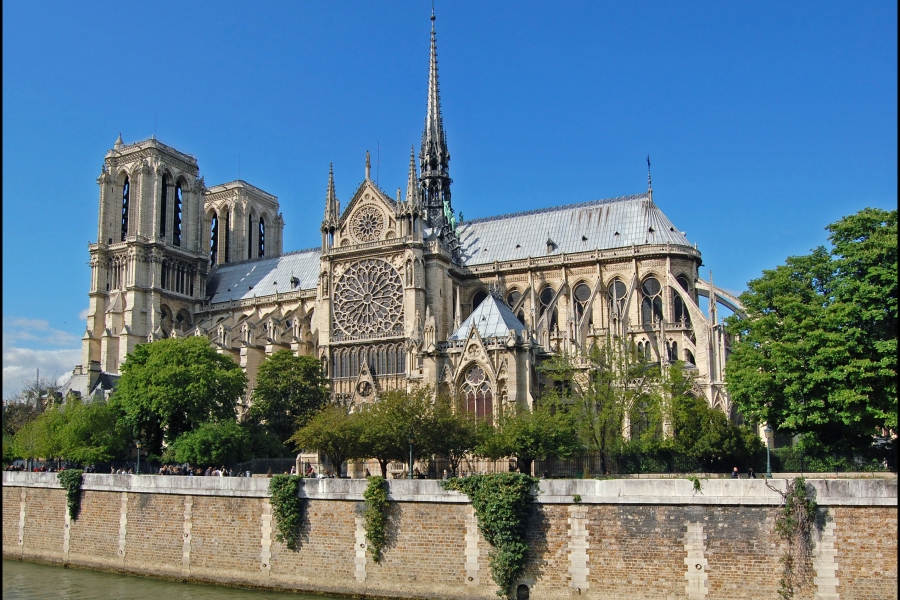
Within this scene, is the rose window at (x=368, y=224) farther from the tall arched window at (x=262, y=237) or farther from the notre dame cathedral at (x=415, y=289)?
the tall arched window at (x=262, y=237)

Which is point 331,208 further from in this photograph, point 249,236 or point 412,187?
point 249,236

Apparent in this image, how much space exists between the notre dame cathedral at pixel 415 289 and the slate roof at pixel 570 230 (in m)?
0.10

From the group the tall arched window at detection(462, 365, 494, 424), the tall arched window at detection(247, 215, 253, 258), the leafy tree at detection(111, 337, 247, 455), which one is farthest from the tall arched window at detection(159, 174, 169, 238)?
the tall arched window at detection(462, 365, 494, 424)

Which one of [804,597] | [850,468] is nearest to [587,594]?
[804,597]

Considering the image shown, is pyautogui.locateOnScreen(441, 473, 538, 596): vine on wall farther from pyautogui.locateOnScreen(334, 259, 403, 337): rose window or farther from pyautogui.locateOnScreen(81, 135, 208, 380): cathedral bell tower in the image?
pyautogui.locateOnScreen(81, 135, 208, 380): cathedral bell tower

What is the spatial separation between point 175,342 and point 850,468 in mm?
33857

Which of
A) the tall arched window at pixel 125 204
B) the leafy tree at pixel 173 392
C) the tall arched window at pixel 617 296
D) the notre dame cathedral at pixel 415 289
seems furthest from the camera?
the tall arched window at pixel 125 204

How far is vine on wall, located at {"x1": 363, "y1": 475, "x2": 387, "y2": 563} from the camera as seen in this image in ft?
97.1

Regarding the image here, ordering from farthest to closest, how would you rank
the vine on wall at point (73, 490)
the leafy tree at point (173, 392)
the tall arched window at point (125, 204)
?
the tall arched window at point (125, 204) → the leafy tree at point (173, 392) → the vine on wall at point (73, 490)

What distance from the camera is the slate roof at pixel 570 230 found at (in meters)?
Result: 60.8

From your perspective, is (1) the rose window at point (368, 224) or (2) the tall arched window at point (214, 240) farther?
(2) the tall arched window at point (214, 240)

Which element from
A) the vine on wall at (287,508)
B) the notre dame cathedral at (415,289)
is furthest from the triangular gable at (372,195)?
the vine on wall at (287,508)

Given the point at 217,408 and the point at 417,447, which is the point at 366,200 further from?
the point at 417,447

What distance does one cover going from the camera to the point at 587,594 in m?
26.4
